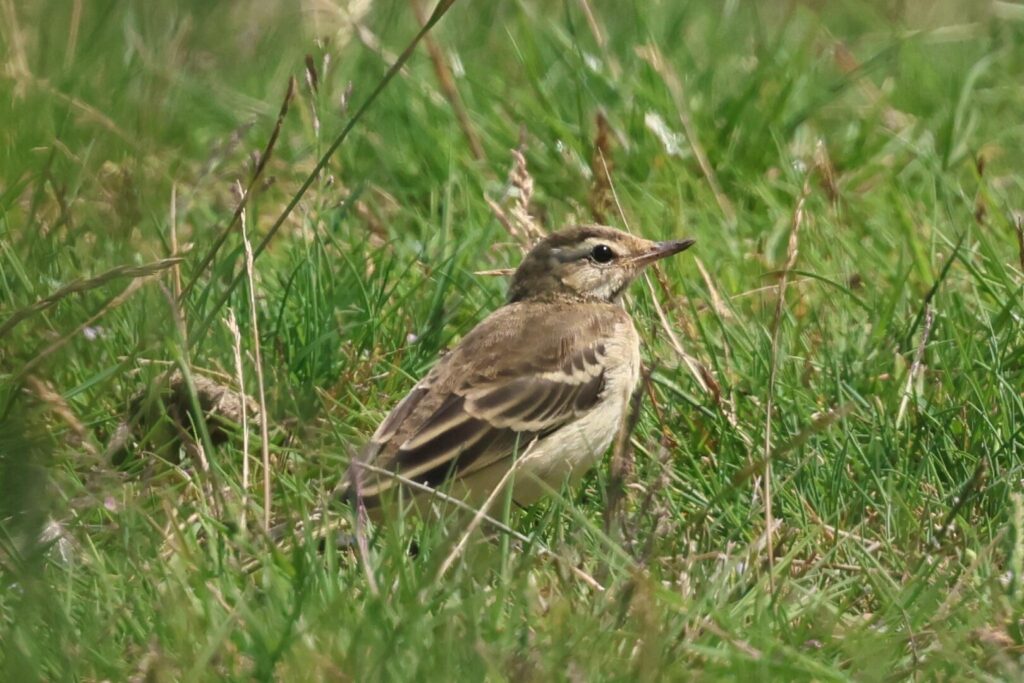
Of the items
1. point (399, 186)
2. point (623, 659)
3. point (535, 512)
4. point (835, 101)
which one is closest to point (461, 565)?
point (623, 659)

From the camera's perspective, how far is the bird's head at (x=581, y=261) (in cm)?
653

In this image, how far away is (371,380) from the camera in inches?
250

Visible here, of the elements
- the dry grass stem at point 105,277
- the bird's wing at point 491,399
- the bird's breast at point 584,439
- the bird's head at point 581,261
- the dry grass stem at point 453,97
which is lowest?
the bird's breast at point 584,439

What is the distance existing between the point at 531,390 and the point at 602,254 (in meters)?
0.94

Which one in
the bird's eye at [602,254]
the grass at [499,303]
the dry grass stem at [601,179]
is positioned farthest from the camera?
the bird's eye at [602,254]

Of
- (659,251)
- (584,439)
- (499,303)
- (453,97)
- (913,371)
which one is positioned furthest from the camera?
(453,97)

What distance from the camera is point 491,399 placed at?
575 centimetres

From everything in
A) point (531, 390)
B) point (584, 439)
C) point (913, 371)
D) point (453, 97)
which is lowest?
point (584, 439)

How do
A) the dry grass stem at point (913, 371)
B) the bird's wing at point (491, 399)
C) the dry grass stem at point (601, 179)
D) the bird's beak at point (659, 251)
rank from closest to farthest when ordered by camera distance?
the bird's wing at point (491, 399) → the dry grass stem at point (913, 371) → the dry grass stem at point (601, 179) → the bird's beak at point (659, 251)

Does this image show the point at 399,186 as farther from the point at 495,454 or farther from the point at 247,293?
the point at 495,454

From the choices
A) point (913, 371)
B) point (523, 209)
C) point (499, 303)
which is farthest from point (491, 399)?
point (913, 371)

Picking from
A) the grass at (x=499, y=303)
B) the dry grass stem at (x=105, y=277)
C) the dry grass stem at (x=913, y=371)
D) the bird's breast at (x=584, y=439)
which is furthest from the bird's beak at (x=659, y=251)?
the dry grass stem at (x=105, y=277)

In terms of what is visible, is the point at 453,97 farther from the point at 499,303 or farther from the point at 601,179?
the point at 601,179

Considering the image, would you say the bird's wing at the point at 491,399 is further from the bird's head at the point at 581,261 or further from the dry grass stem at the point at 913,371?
the dry grass stem at the point at 913,371
